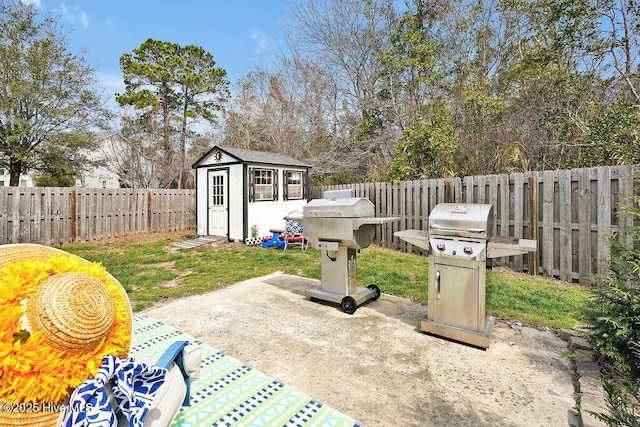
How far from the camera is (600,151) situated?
19.2 feet

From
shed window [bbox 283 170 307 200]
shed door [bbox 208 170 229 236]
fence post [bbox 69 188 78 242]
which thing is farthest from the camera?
shed window [bbox 283 170 307 200]

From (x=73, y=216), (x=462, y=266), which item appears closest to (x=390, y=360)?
(x=462, y=266)

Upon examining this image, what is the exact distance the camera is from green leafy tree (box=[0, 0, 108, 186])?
36.6 ft

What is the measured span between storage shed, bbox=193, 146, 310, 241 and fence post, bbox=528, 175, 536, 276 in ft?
20.6

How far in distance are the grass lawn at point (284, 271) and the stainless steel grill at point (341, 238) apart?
A: 0.96 metres

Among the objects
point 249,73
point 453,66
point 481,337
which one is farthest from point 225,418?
point 249,73

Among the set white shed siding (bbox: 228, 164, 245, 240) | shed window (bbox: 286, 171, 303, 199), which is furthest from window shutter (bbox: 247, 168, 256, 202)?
shed window (bbox: 286, 171, 303, 199)

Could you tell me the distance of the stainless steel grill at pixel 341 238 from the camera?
3.74 metres

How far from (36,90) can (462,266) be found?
49.6 feet

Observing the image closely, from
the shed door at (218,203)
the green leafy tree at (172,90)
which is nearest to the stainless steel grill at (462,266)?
the shed door at (218,203)

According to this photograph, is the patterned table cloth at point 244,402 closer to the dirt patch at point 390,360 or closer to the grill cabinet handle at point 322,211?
the dirt patch at point 390,360

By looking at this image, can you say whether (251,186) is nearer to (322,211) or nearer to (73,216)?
(73,216)

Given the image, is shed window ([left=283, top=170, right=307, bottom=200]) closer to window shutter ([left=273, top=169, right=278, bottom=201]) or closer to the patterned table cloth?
window shutter ([left=273, top=169, right=278, bottom=201])

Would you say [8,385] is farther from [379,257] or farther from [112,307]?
[379,257]
